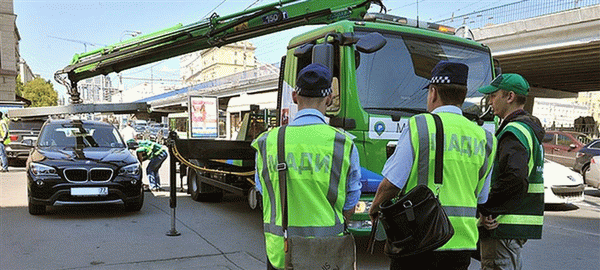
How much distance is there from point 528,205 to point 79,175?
6.42 meters

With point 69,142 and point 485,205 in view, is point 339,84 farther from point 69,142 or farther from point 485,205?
point 69,142

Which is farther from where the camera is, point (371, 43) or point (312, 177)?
point (371, 43)

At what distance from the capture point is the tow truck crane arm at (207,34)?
24.3 ft

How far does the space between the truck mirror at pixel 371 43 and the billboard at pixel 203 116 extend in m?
16.3

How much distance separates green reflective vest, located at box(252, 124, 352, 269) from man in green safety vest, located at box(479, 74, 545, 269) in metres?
1.12

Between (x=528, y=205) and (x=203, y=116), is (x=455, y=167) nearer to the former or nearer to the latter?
(x=528, y=205)

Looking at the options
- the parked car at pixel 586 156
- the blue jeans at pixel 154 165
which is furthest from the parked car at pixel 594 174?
the blue jeans at pixel 154 165

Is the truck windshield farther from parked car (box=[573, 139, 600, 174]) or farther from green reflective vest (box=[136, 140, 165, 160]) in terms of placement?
parked car (box=[573, 139, 600, 174])

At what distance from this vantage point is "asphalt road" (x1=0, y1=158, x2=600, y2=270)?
501cm

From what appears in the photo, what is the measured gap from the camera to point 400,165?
2254 mm

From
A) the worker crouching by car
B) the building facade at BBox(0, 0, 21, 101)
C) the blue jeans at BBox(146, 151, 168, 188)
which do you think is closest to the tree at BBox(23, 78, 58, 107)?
the building facade at BBox(0, 0, 21, 101)

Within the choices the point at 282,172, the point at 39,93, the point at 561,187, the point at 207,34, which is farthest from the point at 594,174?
the point at 39,93

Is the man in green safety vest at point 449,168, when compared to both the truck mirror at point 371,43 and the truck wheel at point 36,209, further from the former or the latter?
the truck wheel at point 36,209

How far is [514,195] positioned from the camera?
2.75 meters
